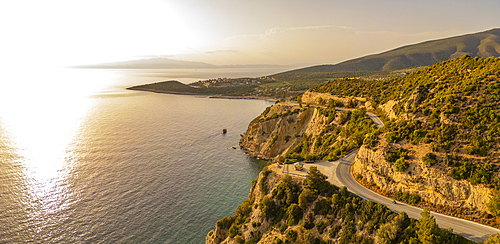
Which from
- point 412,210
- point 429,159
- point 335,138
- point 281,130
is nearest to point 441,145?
point 429,159

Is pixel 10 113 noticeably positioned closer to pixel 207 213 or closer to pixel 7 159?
pixel 7 159

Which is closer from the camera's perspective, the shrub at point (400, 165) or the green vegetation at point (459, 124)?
the green vegetation at point (459, 124)

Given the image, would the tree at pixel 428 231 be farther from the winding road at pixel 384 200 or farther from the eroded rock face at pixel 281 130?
the eroded rock face at pixel 281 130

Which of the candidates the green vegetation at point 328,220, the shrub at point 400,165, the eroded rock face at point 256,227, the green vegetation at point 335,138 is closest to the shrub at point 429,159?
the shrub at point 400,165

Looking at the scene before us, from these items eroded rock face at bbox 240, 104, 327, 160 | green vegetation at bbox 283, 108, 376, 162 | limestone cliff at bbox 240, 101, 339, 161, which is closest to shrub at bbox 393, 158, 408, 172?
green vegetation at bbox 283, 108, 376, 162

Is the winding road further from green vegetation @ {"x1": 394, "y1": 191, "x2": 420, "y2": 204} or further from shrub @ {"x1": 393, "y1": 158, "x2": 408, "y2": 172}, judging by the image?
shrub @ {"x1": 393, "y1": 158, "x2": 408, "y2": 172}

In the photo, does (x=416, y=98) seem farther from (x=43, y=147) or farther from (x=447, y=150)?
(x=43, y=147)
